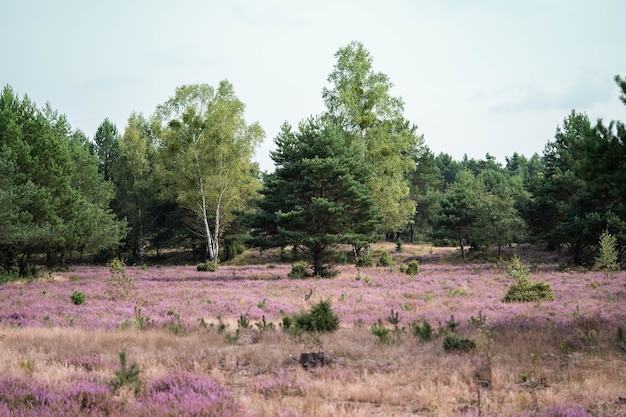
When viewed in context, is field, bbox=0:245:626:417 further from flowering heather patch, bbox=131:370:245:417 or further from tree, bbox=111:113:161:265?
tree, bbox=111:113:161:265

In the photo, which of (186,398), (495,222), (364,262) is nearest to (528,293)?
(186,398)

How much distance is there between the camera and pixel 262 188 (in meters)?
41.1

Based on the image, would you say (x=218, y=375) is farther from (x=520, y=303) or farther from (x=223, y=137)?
(x=223, y=137)

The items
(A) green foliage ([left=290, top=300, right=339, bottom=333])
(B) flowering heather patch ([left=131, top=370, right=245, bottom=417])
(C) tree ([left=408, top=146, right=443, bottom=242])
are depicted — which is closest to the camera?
(B) flowering heather patch ([left=131, top=370, right=245, bottom=417])

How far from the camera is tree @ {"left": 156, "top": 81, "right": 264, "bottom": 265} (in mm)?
37875

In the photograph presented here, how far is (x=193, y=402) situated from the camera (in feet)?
20.2

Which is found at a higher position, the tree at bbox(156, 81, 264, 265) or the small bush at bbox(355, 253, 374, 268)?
the tree at bbox(156, 81, 264, 265)

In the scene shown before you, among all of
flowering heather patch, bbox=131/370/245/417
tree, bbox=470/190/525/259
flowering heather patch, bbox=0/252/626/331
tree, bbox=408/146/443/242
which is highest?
tree, bbox=408/146/443/242

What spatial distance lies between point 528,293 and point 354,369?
12073mm

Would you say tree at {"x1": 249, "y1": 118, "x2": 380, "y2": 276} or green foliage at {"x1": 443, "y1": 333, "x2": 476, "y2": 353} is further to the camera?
tree at {"x1": 249, "y1": 118, "x2": 380, "y2": 276}

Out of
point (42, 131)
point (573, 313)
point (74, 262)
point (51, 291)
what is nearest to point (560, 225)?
point (573, 313)

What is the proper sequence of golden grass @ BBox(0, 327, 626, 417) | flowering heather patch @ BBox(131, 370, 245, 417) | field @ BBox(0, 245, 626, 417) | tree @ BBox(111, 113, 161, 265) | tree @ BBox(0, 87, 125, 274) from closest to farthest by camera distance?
1. flowering heather patch @ BBox(131, 370, 245, 417)
2. field @ BBox(0, 245, 626, 417)
3. golden grass @ BBox(0, 327, 626, 417)
4. tree @ BBox(0, 87, 125, 274)
5. tree @ BBox(111, 113, 161, 265)

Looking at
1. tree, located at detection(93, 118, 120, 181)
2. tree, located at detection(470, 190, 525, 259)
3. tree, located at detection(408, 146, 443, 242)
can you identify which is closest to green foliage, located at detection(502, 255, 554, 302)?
tree, located at detection(470, 190, 525, 259)

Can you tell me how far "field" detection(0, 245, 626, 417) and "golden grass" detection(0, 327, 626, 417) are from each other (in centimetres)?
3
